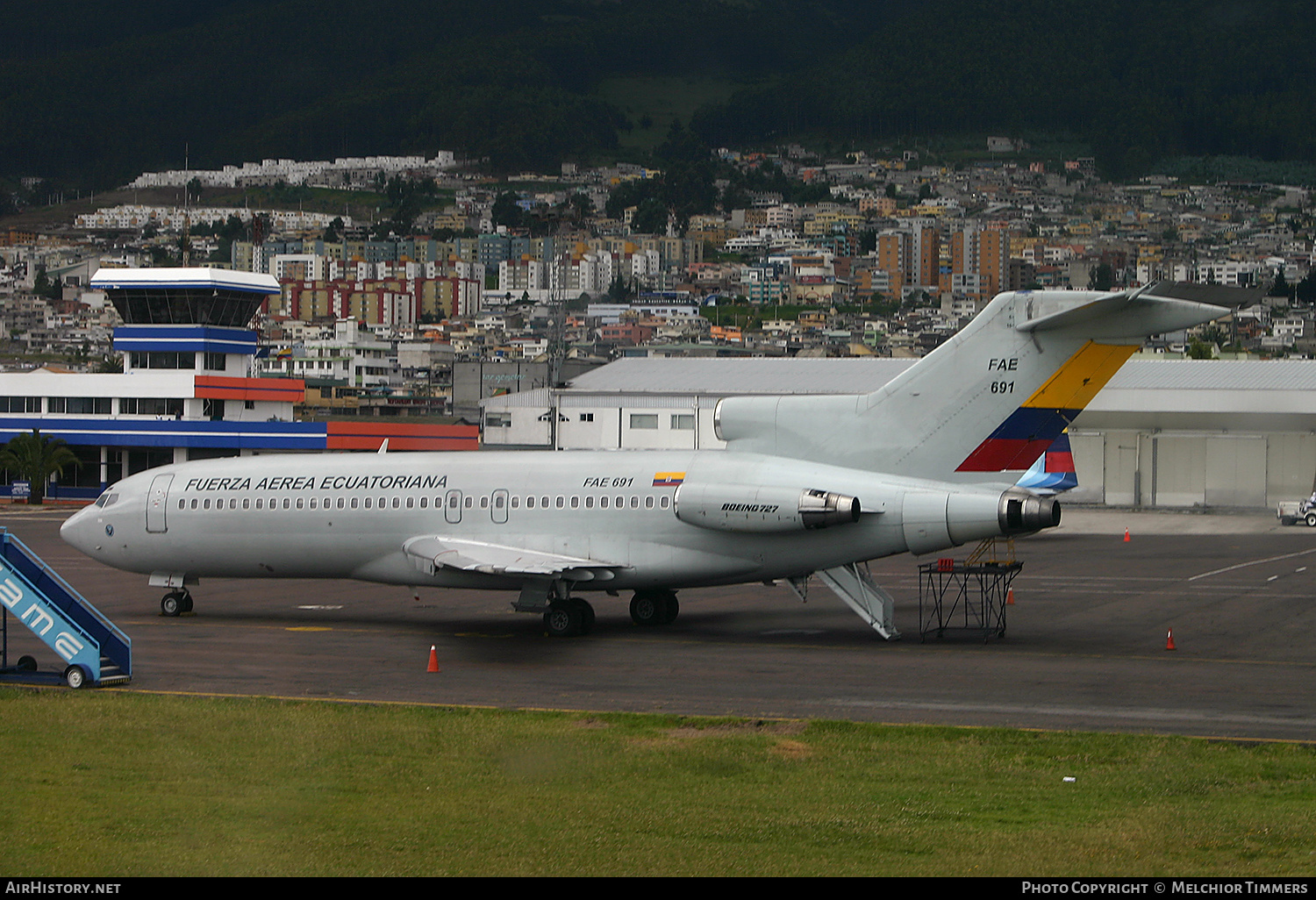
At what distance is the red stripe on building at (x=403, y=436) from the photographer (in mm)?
82438

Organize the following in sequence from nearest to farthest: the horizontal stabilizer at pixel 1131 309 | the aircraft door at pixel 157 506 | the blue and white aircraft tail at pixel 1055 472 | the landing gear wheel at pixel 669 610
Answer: the horizontal stabilizer at pixel 1131 309 < the landing gear wheel at pixel 669 610 < the aircraft door at pixel 157 506 < the blue and white aircraft tail at pixel 1055 472

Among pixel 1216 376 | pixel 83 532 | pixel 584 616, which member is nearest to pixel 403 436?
pixel 1216 376

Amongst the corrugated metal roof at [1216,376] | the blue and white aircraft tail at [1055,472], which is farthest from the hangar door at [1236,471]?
the blue and white aircraft tail at [1055,472]

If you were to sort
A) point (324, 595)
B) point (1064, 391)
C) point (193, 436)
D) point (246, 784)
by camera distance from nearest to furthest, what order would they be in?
1. point (246, 784)
2. point (1064, 391)
3. point (324, 595)
4. point (193, 436)

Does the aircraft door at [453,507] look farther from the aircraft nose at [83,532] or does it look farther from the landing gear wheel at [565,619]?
the aircraft nose at [83,532]

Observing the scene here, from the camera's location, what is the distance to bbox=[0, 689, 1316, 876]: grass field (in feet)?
44.3

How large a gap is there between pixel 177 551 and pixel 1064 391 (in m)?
19.4

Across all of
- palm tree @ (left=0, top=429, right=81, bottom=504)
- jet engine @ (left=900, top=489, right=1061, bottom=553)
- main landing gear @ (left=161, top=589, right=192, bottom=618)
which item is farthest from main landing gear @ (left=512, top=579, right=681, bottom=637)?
palm tree @ (left=0, top=429, right=81, bottom=504)

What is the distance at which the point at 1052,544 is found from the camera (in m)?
54.6

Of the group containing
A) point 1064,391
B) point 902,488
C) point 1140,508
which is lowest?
point 1140,508

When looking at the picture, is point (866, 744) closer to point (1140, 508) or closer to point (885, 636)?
point (885, 636)

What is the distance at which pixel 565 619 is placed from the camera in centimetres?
2969

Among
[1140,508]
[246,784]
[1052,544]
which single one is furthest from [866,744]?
[1140,508]

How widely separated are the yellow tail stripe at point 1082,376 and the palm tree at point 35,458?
62504mm
